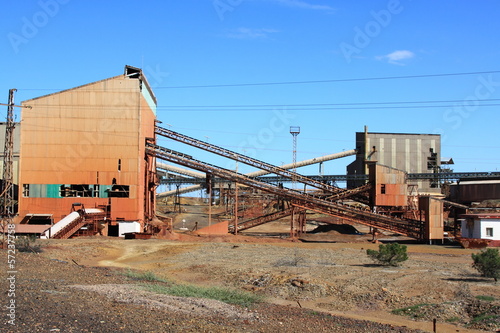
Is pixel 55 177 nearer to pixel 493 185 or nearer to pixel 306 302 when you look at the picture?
pixel 306 302

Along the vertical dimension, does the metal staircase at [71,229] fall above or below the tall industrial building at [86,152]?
below

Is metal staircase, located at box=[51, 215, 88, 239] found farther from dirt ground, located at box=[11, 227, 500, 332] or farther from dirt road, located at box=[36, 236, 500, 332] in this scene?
dirt ground, located at box=[11, 227, 500, 332]

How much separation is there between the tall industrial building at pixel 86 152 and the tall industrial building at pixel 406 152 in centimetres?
4252

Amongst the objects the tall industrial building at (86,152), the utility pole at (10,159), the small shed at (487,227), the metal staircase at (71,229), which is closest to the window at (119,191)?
the tall industrial building at (86,152)

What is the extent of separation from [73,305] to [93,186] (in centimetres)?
3507

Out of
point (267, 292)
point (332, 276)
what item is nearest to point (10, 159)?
point (267, 292)

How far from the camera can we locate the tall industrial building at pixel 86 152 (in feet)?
161

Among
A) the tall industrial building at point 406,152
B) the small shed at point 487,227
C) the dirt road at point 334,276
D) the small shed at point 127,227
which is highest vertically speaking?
the tall industrial building at point 406,152

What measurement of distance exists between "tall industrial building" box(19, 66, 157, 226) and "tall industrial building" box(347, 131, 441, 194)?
42.5m

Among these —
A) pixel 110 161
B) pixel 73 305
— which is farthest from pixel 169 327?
pixel 110 161

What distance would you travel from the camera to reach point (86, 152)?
49.4 metres

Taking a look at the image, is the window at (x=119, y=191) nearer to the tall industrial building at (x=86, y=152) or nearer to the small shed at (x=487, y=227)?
the tall industrial building at (x=86, y=152)

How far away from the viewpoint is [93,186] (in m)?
49.4

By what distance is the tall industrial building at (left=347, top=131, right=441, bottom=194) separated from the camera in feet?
270
